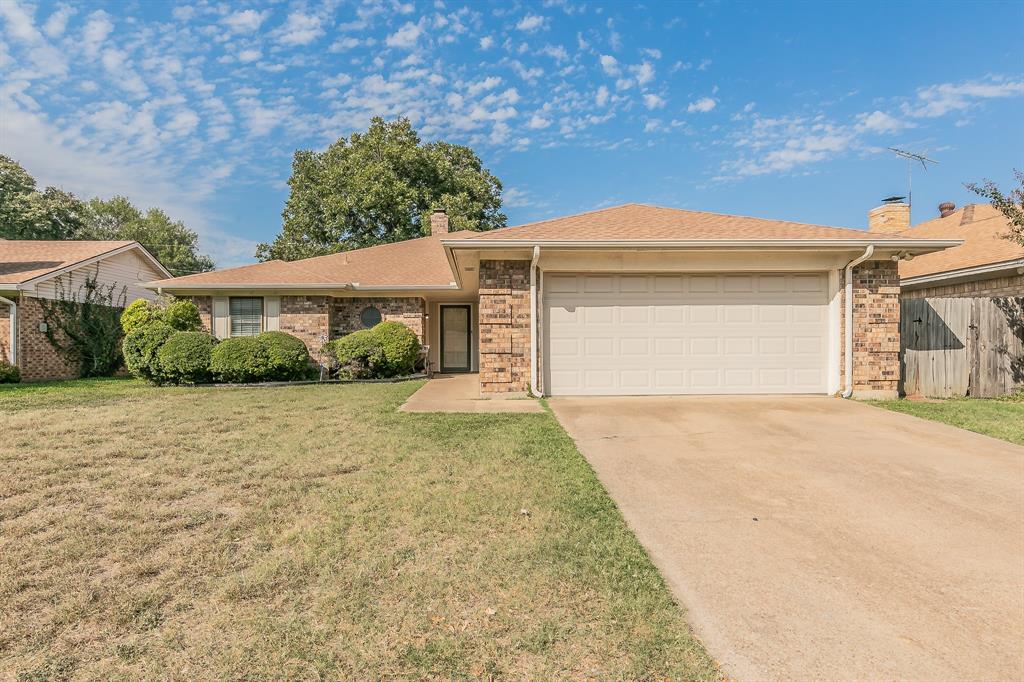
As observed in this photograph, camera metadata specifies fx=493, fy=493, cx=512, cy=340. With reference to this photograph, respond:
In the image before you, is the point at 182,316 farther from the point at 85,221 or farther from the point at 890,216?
the point at 85,221

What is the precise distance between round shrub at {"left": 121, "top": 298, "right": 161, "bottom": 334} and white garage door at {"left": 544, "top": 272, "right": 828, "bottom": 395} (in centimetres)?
1121

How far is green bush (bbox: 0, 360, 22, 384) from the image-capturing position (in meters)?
12.9

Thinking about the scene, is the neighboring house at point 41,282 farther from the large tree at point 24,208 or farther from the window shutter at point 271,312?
the large tree at point 24,208

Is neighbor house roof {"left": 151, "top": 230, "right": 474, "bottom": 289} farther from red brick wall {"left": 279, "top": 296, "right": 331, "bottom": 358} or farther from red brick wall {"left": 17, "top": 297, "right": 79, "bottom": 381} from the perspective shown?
red brick wall {"left": 17, "top": 297, "right": 79, "bottom": 381}

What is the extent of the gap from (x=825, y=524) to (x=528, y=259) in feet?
20.2

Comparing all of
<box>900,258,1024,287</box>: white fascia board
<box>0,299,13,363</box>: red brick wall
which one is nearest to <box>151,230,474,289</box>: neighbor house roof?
<box>0,299,13,363</box>: red brick wall

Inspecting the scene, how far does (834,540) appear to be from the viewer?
3068mm

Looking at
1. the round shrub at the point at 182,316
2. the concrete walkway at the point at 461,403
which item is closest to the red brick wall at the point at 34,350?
the round shrub at the point at 182,316

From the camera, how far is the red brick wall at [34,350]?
539 inches

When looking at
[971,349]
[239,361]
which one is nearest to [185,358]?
[239,361]

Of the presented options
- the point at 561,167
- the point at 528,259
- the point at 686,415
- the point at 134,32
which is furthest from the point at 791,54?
the point at 134,32

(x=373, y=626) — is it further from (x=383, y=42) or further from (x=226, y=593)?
(x=383, y=42)

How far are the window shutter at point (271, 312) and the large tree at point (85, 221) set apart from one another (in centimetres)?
2175

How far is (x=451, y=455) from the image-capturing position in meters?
4.95
